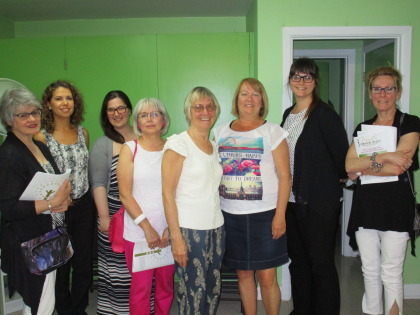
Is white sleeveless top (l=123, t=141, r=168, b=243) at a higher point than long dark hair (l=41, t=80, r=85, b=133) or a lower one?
lower

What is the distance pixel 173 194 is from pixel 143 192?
0.79 ft

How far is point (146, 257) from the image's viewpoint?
179 cm

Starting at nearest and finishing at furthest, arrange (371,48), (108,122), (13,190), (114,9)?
(13,190), (108,122), (114,9), (371,48)

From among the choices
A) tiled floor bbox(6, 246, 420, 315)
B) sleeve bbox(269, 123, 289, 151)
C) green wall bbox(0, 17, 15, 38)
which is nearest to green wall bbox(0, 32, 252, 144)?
green wall bbox(0, 17, 15, 38)

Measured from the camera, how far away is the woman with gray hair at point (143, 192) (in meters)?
1.77

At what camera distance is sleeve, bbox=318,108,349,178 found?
5.92 ft

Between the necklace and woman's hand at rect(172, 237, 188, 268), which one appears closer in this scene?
woman's hand at rect(172, 237, 188, 268)

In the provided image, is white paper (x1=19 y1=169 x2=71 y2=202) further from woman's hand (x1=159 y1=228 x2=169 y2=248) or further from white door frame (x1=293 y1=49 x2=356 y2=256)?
white door frame (x1=293 y1=49 x2=356 y2=256)

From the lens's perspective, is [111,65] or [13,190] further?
[111,65]

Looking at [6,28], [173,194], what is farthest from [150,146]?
[6,28]

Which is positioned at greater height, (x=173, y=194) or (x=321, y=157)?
(x=321, y=157)

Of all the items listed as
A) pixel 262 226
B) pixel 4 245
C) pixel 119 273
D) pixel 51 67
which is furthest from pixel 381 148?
pixel 51 67

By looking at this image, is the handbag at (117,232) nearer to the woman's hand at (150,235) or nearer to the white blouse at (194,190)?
the woman's hand at (150,235)

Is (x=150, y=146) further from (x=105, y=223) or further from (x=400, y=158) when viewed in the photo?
(x=400, y=158)
